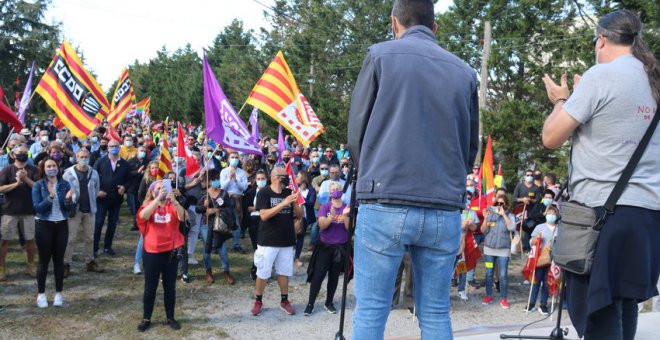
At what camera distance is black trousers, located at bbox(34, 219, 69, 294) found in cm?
750

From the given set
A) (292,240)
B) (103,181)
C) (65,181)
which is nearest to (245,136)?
(292,240)

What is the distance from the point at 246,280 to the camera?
980cm

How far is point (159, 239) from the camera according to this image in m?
6.91

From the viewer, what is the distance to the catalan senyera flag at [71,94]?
428 inches

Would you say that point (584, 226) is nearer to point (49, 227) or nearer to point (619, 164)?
point (619, 164)

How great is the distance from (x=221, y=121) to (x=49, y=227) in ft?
9.78

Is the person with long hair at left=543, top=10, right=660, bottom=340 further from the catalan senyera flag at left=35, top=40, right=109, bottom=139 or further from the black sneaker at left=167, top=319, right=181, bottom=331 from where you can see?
the catalan senyera flag at left=35, top=40, right=109, bottom=139

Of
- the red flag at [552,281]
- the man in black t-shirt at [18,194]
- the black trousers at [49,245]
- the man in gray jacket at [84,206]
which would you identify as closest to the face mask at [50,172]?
the man in black t-shirt at [18,194]

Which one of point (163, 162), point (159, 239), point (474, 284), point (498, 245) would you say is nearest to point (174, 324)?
point (159, 239)

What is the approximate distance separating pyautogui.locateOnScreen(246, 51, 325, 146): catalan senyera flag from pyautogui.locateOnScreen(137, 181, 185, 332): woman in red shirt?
3.57 meters

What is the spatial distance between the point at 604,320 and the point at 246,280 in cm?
777

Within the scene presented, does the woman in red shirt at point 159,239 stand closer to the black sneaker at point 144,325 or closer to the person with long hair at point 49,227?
the black sneaker at point 144,325

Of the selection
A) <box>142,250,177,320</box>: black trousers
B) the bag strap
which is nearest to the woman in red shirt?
<box>142,250,177,320</box>: black trousers

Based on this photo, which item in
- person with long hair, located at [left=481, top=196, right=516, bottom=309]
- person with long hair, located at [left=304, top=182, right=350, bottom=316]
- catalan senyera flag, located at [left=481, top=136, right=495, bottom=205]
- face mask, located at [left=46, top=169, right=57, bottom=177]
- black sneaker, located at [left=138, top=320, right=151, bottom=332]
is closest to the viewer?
black sneaker, located at [left=138, top=320, right=151, bottom=332]
